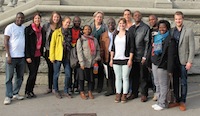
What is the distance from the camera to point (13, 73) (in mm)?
5828

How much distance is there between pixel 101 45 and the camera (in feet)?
20.7

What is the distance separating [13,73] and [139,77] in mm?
2553

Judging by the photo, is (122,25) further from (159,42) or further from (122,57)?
(159,42)

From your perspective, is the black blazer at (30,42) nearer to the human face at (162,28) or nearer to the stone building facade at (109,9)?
the stone building facade at (109,9)

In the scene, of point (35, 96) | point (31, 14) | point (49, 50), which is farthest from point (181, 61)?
point (31, 14)

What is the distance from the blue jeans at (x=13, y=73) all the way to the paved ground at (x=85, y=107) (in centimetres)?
24

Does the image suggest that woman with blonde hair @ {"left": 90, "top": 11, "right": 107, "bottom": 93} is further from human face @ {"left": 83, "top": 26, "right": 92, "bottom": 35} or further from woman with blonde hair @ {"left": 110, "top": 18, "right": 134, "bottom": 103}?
woman with blonde hair @ {"left": 110, "top": 18, "right": 134, "bottom": 103}

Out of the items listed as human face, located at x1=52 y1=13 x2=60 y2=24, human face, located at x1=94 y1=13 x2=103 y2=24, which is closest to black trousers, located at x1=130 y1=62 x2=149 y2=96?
human face, located at x1=94 y1=13 x2=103 y2=24

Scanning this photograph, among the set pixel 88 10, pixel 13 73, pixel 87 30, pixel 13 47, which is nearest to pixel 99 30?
pixel 87 30

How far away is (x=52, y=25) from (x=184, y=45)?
2.66 metres

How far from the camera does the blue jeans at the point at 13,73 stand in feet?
18.7

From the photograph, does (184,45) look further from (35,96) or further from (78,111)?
(35,96)

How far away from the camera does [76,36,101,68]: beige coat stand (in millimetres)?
5945

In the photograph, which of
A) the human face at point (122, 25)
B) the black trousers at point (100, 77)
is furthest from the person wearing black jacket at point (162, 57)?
the black trousers at point (100, 77)
